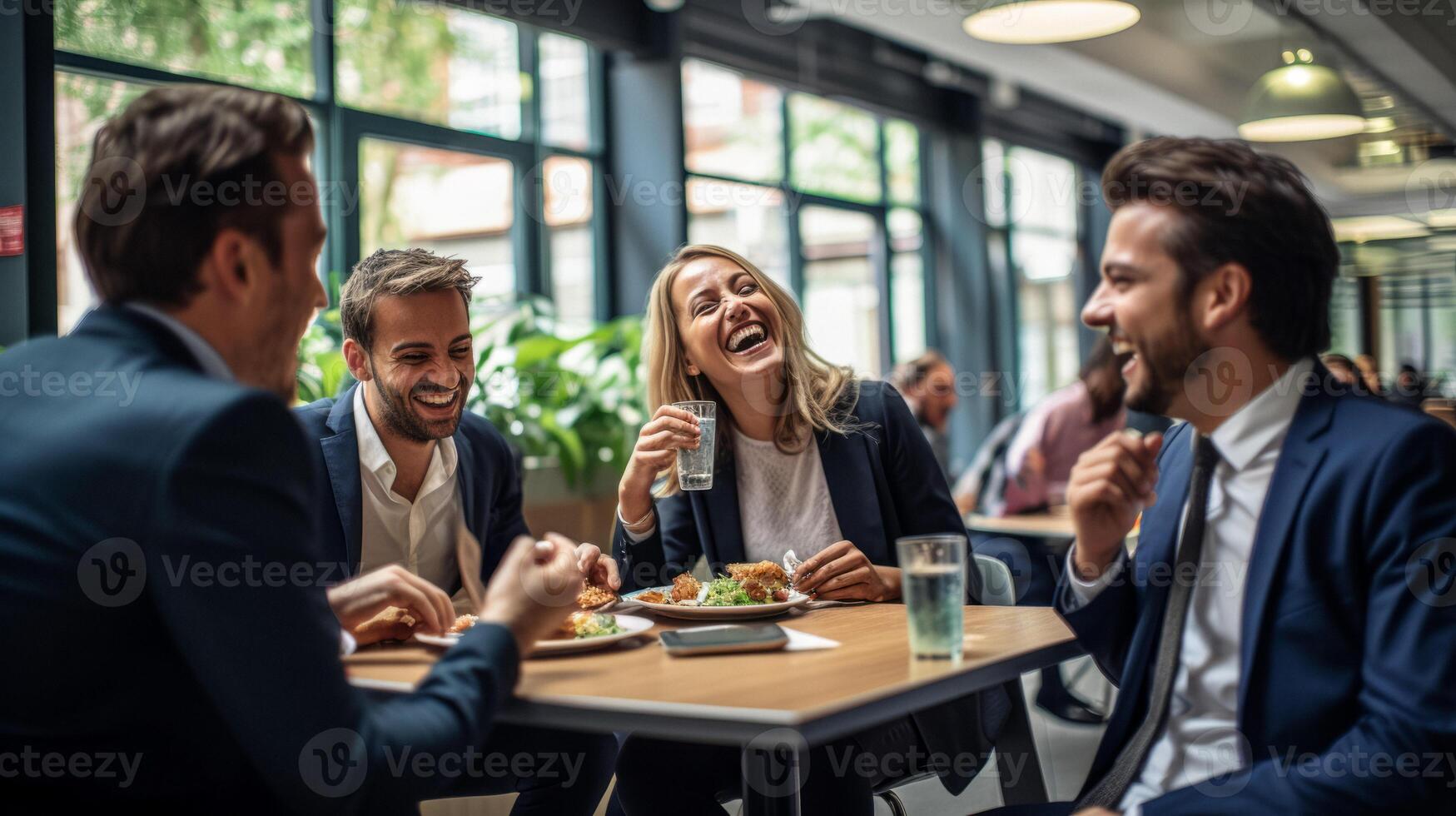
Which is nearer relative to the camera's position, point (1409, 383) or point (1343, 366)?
point (1343, 366)

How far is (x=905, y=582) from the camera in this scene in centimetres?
160

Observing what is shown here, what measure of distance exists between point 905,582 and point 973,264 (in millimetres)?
8772

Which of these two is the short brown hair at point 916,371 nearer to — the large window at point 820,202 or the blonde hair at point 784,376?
the large window at point 820,202

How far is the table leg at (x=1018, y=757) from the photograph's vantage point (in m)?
2.38

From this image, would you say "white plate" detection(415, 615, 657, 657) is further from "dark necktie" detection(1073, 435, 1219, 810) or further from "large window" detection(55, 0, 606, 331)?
"large window" detection(55, 0, 606, 331)

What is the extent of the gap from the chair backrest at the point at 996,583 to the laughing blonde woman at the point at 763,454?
119mm

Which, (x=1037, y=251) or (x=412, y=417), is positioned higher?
(x=1037, y=251)

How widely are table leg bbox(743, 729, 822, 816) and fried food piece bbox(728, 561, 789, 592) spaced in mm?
421

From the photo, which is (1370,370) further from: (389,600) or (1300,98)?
(389,600)

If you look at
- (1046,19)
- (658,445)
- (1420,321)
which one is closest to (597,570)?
(658,445)

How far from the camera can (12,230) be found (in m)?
3.81

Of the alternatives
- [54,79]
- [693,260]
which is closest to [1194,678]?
[693,260]

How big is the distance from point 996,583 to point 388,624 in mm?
1202

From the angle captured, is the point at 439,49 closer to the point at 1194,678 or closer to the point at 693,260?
the point at 693,260
